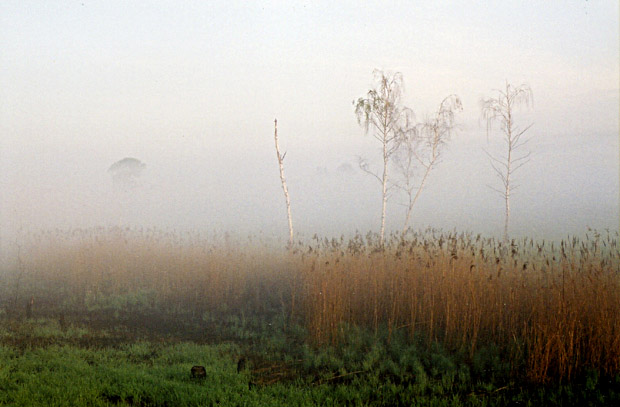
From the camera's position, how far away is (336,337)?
7918mm

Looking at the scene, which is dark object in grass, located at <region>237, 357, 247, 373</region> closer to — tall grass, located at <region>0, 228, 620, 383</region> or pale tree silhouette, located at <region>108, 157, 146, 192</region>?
tall grass, located at <region>0, 228, 620, 383</region>

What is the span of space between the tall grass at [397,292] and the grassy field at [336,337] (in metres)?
0.04

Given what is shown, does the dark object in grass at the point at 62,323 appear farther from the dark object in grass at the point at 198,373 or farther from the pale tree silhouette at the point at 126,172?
the pale tree silhouette at the point at 126,172

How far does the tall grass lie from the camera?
21.5 ft

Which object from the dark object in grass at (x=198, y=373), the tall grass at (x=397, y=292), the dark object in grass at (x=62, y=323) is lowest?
the dark object in grass at (x=62, y=323)

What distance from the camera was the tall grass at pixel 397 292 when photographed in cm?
655

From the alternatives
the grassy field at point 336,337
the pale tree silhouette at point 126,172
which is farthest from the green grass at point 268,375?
the pale tree silhouette at point 126,172

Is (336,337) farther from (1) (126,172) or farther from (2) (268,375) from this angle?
(1) (126,172)

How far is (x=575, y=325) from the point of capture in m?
6.73

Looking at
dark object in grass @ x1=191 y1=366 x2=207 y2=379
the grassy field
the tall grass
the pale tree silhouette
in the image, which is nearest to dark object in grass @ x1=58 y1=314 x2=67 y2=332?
the grassy field

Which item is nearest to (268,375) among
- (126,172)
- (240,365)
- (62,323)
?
(240,365)

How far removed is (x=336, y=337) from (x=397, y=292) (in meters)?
Result: 1.51

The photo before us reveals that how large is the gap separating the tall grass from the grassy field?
4 cm

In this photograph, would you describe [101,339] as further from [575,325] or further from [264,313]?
[575,325]
